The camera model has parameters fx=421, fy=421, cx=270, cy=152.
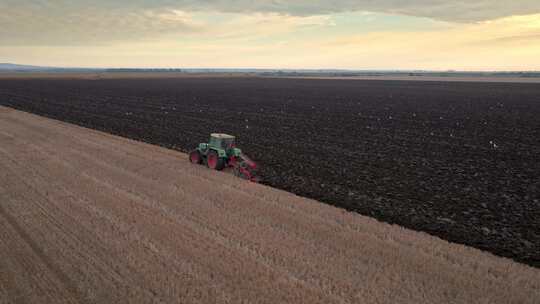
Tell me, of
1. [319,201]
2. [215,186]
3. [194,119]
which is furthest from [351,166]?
[194,119]

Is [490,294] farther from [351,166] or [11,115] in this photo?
[11,115]

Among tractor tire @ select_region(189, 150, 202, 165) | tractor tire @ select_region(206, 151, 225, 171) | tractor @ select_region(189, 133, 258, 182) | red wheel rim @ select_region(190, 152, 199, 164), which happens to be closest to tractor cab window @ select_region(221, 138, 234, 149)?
tractor @ select_region(189, 133, 258, 182)

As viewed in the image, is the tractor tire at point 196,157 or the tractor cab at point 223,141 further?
the tractor tire at point 196,157

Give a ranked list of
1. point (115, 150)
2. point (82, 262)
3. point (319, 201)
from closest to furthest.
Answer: point (82, 262), point (319, 201), point (115, 150)

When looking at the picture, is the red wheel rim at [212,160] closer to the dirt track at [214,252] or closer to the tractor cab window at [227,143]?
the tractor cab window at [227,143]

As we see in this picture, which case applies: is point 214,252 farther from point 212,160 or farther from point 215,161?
point 212,160

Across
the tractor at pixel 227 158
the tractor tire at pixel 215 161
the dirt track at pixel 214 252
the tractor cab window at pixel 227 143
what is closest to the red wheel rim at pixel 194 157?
the tractor at pixel 227 158
